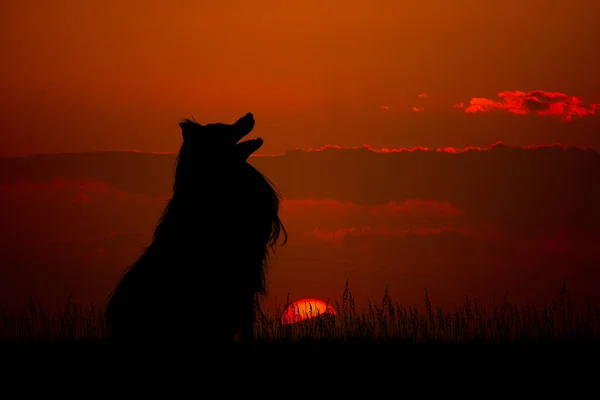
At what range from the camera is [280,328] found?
41.5 ft

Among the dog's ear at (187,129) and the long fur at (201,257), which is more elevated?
the dog's ear at (187,129)

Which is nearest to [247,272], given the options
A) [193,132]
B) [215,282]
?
[215,282]

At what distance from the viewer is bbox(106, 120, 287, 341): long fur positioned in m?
8.92

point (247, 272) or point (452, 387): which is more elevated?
point (247, 272)

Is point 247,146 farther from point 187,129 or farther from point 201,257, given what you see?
point 201,257

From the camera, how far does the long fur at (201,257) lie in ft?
29.3

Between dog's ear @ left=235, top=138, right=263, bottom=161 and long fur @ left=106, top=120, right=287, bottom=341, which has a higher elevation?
dog's ear @ left=235, top=138, right=263, bottom=161

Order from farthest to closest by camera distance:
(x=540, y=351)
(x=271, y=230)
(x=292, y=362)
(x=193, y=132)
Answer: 1. (x=540, y=351)
2. (x=292, y=362)
3. (x=271, y=230)
4. (x=193, y=132)

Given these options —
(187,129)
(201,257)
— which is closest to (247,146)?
(187,129)

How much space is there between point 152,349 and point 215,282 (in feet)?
3.44

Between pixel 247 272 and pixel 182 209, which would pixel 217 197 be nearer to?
pixel 182 209

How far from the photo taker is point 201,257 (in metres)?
9.21

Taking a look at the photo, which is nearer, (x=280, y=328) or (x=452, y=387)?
(x=452, y=387)

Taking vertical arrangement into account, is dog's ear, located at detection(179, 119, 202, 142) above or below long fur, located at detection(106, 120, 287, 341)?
above
